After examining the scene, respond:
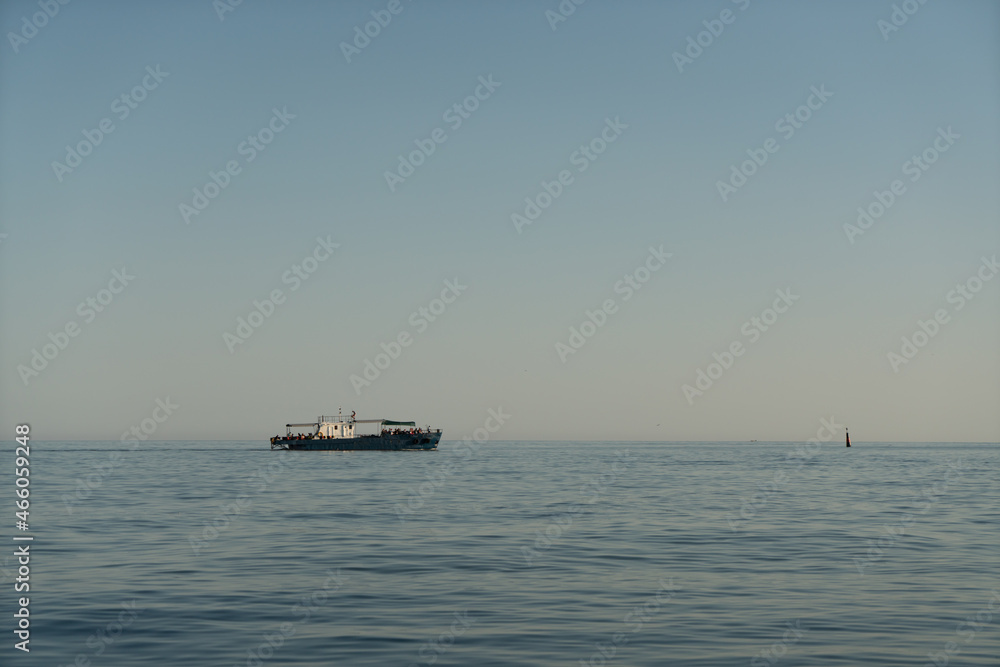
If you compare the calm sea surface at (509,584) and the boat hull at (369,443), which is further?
the boat hull at (369,443)

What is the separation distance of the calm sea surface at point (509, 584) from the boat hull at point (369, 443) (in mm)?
99747

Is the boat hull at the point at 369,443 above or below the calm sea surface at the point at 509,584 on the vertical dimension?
above

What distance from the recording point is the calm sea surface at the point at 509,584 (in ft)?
57.1

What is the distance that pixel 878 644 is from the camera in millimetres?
17703

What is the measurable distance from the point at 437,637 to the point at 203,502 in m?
34.2

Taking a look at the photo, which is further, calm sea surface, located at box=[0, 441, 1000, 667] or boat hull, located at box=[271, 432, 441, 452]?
boat hull, located at box=[271, 432, 441, 452]

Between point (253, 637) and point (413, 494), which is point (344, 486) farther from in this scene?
point (253, 637)

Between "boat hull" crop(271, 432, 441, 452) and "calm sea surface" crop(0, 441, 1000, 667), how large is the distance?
9975 centimetres

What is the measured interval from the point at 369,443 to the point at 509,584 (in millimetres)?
127743

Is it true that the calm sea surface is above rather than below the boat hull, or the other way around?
below

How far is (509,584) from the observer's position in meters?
23.7

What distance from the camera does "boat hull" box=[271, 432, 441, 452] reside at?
147000 mm

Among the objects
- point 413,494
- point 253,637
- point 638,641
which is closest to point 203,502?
point 413,494

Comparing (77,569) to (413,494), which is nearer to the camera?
(77,569)
